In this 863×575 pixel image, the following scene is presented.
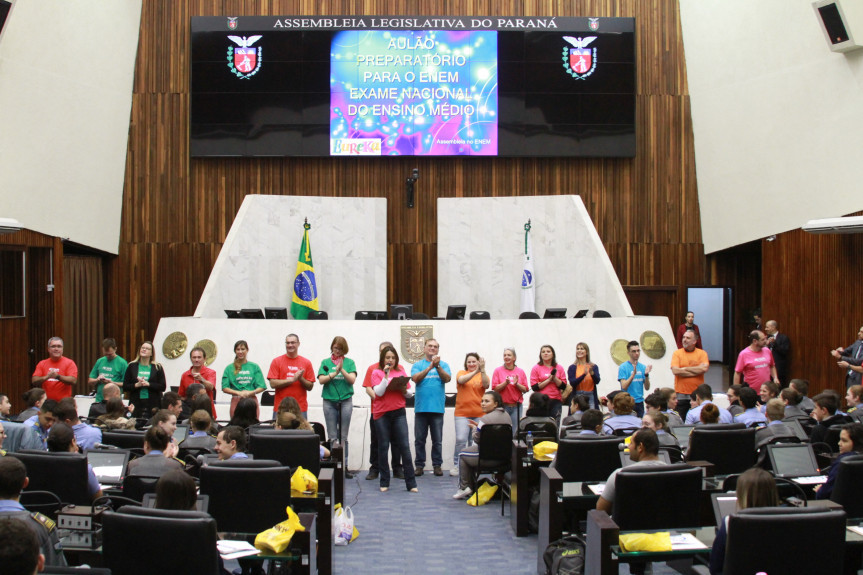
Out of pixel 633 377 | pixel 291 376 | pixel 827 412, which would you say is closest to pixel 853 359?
pixel 633 377

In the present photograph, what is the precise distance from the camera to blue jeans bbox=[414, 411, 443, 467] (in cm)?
900

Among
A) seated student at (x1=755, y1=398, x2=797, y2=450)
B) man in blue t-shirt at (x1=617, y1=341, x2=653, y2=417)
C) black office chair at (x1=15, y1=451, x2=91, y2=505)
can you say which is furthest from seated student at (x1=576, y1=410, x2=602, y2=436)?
black office chair at (x1=15, y1=451, x2=91, y2=505)

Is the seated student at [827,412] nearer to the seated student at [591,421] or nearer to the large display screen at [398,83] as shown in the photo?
the seated student at [591,421]

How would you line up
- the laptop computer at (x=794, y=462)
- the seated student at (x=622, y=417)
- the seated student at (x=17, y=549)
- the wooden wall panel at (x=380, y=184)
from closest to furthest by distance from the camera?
the seated student at (x=17, y=549), the laptop computer at (x=794, y=462), the seated student at (x=622, y=417), the wooden wall panel at (x=380, y=184)

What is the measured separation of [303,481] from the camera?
5.30 m

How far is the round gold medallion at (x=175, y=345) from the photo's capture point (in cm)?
1263

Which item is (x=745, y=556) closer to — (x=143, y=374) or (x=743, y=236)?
(x=143, y=374)

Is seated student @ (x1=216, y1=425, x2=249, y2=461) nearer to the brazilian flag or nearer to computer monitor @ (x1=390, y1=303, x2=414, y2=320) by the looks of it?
computer monitor @ (x1=390, y1=303, x2=414, y2=320)

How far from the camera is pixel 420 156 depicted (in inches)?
680

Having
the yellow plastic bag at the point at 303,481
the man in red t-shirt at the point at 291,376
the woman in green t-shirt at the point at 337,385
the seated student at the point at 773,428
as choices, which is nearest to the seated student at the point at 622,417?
the seated student at the point at 773,428

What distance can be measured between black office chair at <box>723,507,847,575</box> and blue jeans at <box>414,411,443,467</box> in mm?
5707

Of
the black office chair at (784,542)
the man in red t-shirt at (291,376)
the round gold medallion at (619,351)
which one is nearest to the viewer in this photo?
the black office chair at (784,542)

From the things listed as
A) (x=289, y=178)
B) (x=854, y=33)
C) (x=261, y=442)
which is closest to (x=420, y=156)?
(x=289, y=178)

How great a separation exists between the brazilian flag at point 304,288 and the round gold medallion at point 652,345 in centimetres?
607
